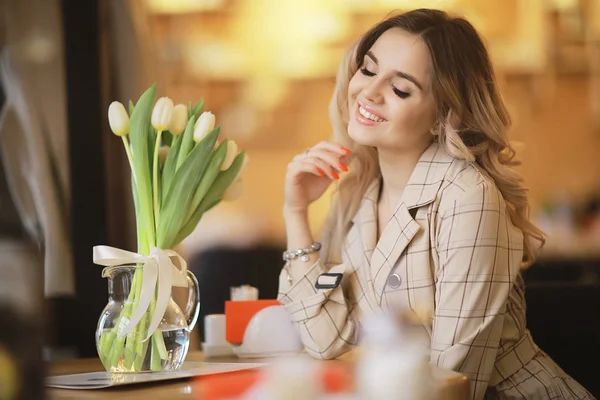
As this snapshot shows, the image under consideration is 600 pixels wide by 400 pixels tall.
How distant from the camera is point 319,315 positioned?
5.41 ft

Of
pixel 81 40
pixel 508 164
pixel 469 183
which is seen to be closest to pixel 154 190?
pixel 469 183

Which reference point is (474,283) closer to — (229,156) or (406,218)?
(406,218)

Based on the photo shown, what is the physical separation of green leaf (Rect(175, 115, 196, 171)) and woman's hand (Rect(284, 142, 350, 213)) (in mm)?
325

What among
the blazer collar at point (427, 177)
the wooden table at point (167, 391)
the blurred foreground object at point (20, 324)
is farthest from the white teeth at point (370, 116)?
the blurred foreground object at point (20, 324)

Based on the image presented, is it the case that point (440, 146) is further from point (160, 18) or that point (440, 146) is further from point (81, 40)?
point (160, 18)

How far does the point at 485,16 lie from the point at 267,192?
1.68 metres

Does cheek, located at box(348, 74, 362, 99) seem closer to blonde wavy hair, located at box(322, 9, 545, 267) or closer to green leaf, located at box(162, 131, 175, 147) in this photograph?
blonde wavy hair, located at box(322, 9, 545, 267)

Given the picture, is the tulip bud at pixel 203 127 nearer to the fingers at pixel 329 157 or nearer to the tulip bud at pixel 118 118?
the tulip bud at pixel 118 118

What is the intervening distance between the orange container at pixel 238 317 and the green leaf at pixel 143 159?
32 centimetres

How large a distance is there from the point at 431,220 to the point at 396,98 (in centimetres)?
23

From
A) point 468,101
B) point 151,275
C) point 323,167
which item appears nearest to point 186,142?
point 151,275

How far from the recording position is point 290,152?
5.69 metres

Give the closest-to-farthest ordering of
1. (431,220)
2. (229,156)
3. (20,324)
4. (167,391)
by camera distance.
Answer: (20,324), (167,391), (229,156), (431,220)

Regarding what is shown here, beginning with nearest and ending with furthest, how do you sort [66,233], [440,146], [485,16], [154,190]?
[154,190]
[440,146]
[66,233]
[485,16]
